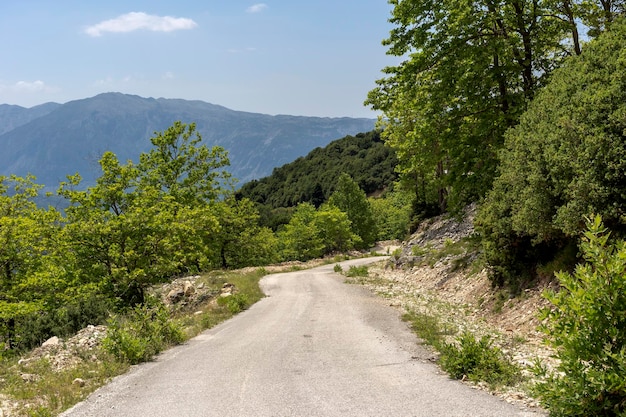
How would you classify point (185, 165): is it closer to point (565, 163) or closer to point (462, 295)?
point (462, 295)

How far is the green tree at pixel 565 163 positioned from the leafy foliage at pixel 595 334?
4.44 metres

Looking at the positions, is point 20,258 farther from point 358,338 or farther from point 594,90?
point 594,90

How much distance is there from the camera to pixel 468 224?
2641 centimetres

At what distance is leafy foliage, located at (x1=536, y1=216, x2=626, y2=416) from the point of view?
4.02 metres

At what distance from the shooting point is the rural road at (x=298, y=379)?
624cm

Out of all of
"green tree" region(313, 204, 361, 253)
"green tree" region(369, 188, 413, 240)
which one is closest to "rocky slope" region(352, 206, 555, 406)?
"green tree" region(313, 204, 361, 253)

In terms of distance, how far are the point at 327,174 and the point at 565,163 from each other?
14142cm

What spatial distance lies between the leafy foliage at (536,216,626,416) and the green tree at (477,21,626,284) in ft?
14.6

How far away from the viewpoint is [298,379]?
310 inches

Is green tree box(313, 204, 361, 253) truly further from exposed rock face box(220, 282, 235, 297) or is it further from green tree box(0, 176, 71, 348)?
green tree box(0, 176, 71, 348)

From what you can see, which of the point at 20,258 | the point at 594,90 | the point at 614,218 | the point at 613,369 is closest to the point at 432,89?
the point at 594,90

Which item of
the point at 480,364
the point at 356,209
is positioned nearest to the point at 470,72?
the point at 480,364

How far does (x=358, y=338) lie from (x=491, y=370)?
4.65 m

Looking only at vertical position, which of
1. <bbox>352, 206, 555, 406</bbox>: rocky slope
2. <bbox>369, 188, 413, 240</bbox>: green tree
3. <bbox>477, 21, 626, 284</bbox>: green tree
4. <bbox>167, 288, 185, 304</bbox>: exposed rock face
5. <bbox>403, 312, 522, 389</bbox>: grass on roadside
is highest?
<bbox>477, 21, 626, 284</bbox>: green tree
